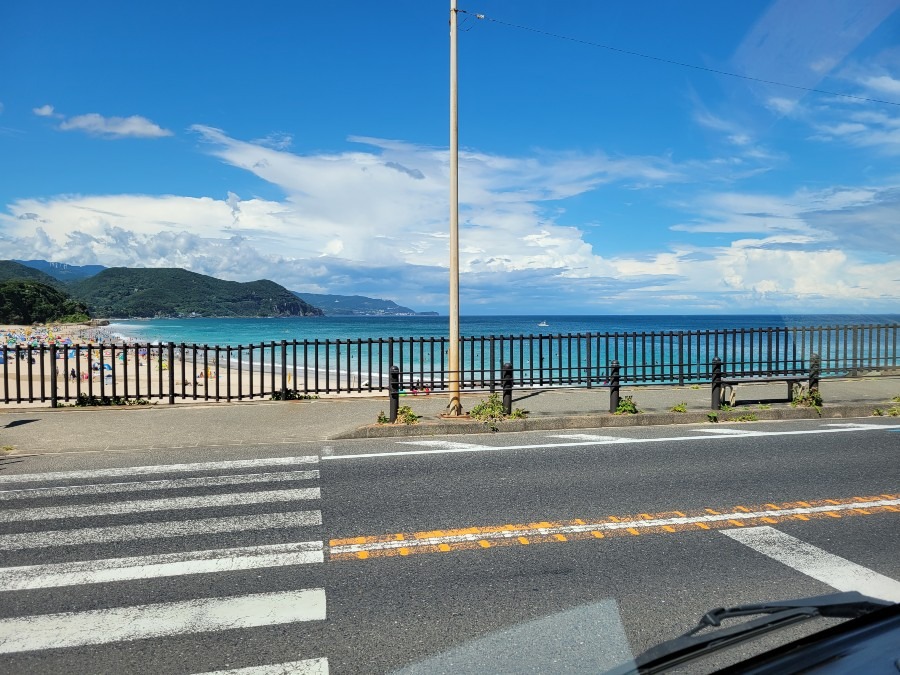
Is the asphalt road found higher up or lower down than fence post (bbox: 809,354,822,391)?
lower down

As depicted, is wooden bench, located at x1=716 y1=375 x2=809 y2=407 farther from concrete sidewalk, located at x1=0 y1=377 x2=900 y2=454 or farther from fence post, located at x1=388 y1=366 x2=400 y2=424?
fence post, located at x1=388 y1=366 x2=400 y2=424

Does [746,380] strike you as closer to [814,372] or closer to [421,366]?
[814,372]

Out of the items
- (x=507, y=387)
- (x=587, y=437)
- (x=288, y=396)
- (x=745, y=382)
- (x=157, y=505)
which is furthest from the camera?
(x=288, y=396)

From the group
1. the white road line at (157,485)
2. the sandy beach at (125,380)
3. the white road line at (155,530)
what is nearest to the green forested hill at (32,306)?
the sandy beach at (125,380)

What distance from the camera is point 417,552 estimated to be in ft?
17.5

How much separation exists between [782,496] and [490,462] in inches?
136

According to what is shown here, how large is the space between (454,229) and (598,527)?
26.8 ft

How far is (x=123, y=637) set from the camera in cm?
396

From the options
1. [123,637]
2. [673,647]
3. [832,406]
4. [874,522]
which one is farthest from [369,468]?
[832,406]

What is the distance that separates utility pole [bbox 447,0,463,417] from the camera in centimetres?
1258

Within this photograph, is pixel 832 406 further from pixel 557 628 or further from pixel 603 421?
pixel 557 628

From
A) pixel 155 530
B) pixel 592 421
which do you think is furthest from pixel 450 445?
pixel 155 530

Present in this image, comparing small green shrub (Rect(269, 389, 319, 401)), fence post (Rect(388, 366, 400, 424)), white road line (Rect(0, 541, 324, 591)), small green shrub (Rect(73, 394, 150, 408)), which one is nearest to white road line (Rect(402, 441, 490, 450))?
fence post (Rect(388, 366, 400, 424))

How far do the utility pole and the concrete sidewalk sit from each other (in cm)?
67
